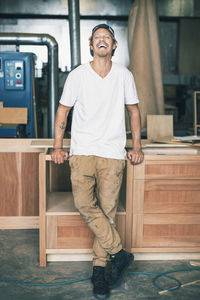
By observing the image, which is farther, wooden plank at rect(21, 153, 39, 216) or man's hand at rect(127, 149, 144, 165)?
wooden plank at rect(21, 153, 39, 216)

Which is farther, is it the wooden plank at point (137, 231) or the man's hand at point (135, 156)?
the wooden plank at point (137, 231)

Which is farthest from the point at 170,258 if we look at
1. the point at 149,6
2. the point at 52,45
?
the point at 52,45

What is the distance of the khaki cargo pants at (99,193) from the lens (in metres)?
2.17

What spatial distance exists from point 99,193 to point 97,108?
54 centimetres

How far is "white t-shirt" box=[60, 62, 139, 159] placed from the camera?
2143 millimetres

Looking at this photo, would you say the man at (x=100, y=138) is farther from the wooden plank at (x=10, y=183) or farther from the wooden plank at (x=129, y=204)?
the wooden plank at (x=10, y=183)

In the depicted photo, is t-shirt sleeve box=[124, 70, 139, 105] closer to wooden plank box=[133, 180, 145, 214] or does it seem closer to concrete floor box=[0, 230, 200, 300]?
wooden plank box=[133, 180, 145, 214]

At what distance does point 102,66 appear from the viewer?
7.07 feet

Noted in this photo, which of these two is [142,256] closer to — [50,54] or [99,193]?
[99,193]

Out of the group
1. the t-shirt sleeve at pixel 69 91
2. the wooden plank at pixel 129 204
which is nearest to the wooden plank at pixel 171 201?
the wooden plank at pixel 129 204

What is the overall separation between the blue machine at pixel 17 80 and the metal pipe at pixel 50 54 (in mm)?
563

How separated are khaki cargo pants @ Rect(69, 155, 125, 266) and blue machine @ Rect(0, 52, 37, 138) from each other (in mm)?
2224

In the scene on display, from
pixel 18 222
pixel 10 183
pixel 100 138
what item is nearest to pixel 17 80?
pixel 10 183

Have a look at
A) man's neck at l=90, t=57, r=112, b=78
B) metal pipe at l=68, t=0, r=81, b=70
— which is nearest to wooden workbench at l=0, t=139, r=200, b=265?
man's neck at l=90, t=57, r=112, b=78
